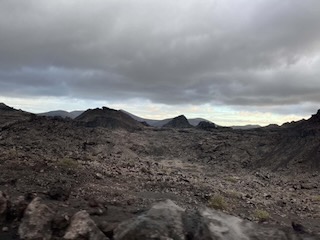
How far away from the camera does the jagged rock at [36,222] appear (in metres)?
12.1

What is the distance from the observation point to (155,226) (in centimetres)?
1084

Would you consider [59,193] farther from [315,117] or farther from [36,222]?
[315,117]

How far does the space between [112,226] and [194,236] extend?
2.72 metres

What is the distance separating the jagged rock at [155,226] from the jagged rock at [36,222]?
2327mm

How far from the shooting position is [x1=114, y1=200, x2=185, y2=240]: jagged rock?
10664 millimetres

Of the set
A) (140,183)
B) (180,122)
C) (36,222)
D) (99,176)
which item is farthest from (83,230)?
(180,122)

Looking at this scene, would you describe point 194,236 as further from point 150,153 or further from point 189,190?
point 150,153

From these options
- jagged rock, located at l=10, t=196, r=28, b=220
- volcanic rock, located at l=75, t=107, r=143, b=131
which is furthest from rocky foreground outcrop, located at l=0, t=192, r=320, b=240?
volcanic rock, located at l=75, t=107, r=143, b=131

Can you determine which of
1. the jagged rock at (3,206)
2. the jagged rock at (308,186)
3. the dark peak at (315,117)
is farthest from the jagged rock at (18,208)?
the dark peak at (315,117)

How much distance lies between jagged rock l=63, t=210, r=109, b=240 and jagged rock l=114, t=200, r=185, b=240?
24.0 inches

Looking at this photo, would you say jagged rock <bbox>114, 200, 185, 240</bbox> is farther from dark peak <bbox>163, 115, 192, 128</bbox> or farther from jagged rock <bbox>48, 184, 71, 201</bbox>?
dark peak <bbox>163, 115, 192, 128</bbox>

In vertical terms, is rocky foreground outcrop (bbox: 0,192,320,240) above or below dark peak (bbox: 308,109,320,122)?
below

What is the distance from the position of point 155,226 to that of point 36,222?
3994 mm

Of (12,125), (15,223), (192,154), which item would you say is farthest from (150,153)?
(15,223)
